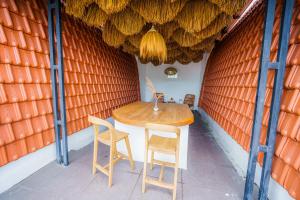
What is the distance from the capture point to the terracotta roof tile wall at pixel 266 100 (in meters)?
1.45

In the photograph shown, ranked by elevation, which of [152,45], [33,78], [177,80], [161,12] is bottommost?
[33,78]

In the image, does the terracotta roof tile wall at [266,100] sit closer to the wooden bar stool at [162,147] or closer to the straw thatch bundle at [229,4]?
the straw thatch bundle at [229,4]

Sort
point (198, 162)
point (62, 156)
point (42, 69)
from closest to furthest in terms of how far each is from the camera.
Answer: point (42, 69) → point (62, 156) → point (198, 162)

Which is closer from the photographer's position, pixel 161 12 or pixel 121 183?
pixel 161 12

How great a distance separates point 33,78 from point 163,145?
6.61 feet

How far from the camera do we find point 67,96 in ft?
9.41

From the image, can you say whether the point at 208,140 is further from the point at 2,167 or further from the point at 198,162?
the point at 2,167

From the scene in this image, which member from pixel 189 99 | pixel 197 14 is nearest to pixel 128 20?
pixel 197 14

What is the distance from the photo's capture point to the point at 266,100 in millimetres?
1926

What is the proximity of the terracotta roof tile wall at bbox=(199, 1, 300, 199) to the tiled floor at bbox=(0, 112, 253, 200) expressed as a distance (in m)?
0.57

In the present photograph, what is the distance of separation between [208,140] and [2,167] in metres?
3.68

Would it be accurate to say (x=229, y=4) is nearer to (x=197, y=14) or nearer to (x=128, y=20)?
(x=197, y=14)

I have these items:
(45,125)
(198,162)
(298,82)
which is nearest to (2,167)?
(45,125)

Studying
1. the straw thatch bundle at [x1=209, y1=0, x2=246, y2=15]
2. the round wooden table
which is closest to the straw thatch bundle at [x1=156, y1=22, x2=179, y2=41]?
the straw thatch bundle at [x1=209, y1=0, x2=246, y2=15]
